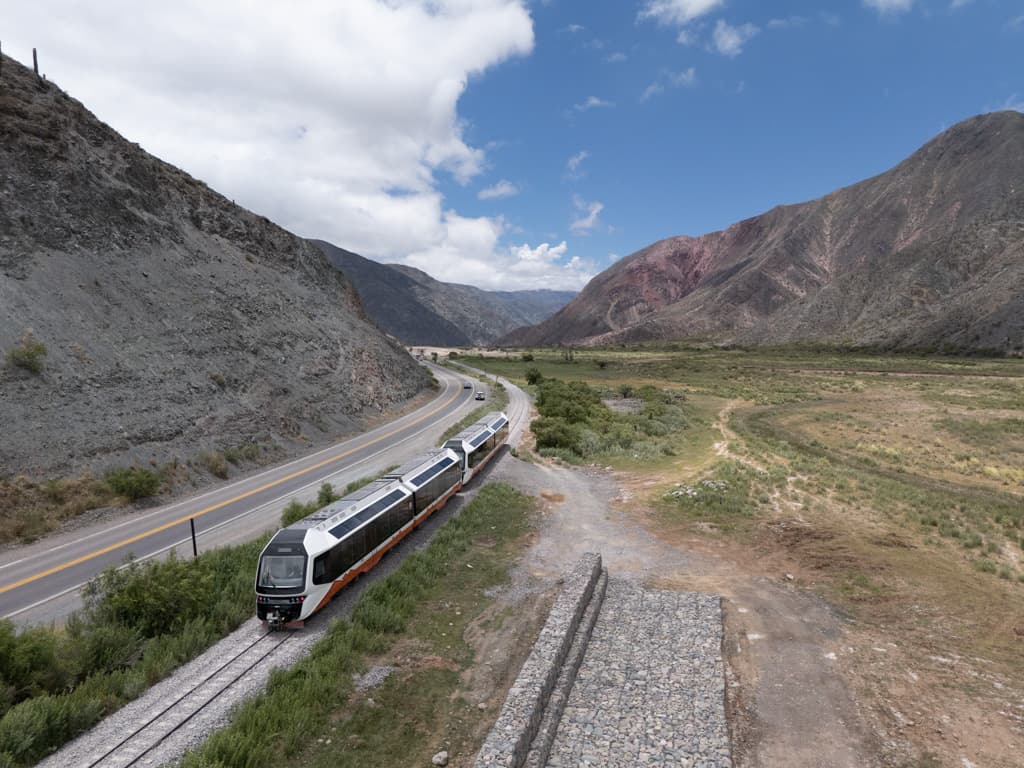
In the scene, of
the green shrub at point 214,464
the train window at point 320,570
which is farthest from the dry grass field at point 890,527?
the green shrub at point 214,464

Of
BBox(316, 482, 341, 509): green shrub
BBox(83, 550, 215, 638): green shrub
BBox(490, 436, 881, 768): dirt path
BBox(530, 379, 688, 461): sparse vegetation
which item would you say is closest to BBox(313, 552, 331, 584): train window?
BBox(83, 550, 215, 638): green shrub

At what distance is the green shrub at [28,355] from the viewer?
28.4 metres

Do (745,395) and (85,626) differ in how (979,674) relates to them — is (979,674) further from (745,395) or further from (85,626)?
(745,395)

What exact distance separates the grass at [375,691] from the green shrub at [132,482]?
668 inches

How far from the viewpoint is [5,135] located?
35875 millimetres

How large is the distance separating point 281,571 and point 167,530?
12.7 meters

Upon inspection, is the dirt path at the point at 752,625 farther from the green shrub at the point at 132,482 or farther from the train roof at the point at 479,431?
the green shrub at the point at 132,482

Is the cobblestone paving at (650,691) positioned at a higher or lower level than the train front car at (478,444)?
lower

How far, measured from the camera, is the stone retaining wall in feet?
35.7

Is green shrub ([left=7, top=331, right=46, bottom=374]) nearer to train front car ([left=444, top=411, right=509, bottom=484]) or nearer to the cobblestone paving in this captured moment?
train front car ([left=444, top=411, right=509, bottom=484])

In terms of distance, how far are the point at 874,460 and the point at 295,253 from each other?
63057 millimetres

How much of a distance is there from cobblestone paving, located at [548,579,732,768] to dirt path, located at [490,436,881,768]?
0.61m

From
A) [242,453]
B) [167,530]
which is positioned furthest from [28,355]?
[167,530]

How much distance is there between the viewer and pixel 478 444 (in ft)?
110
